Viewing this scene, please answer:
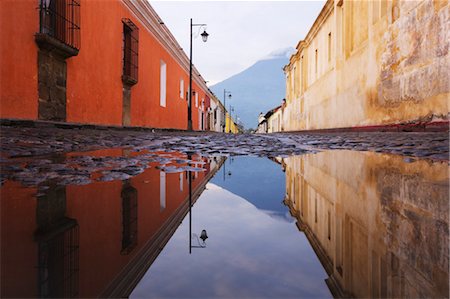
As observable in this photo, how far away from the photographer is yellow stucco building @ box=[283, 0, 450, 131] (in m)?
5.57

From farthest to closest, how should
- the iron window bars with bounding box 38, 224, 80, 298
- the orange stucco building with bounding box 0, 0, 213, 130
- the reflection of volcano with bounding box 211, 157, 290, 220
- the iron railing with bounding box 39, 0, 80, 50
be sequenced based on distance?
1. the iron railing with bounding box 39, 0, 80, 50
2. the orange stucco building with bounding box 0, 0, 213, 130
3. the reflection of volcano with bounding box 211, 157, 290, 220
4. the iron window bars with bounding box 38, 224, 80, 298

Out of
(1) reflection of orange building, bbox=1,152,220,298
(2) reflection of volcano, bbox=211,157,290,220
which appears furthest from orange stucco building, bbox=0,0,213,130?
(1) reflection of orange building, bbox=1,152,220,298

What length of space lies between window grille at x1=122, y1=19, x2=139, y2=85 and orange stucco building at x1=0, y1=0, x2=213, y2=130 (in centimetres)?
3

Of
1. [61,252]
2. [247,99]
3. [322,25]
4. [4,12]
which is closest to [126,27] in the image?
[4,12]

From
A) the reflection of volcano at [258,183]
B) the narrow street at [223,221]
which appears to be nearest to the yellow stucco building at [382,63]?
the narrow street at [223,221]

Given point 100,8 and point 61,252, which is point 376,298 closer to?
point 61,252

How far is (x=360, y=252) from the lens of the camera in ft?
2.96

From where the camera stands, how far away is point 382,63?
26.1 ft

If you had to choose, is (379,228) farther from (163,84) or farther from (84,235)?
(163,84)

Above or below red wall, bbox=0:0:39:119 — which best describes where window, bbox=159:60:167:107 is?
above

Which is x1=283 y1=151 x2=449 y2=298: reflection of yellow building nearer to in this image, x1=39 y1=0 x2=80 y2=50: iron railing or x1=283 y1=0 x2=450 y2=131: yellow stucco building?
x1=283 y1=0 x2=450 y2=131: yellow stucco building

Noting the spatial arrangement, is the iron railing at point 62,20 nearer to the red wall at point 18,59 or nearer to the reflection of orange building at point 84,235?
the red wall at point 18,59

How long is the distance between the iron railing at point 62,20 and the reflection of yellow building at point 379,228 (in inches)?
249

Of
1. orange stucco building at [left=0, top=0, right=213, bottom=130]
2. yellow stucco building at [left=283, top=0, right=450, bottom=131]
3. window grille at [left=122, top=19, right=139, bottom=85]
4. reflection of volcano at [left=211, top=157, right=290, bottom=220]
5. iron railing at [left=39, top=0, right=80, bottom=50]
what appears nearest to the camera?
reflection of volcano at [left=211, top=157, right=290, bottom=220]
